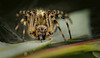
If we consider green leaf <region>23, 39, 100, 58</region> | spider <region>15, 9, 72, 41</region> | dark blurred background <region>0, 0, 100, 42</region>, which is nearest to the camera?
green leaf <region>23, 39, 100, 58</region>

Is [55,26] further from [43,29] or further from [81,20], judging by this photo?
[81,20]

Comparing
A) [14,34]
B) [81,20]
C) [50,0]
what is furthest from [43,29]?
[50,0]

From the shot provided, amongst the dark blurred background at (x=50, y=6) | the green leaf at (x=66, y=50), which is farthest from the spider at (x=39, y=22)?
the green leaf at (x=66, y=50)

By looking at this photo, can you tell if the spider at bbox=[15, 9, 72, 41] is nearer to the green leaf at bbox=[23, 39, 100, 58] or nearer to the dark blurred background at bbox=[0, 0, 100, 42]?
the dark blurred background at bbox=[0, 0, 100, 42]

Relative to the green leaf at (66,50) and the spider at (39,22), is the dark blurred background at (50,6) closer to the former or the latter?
the spider at (39,22)

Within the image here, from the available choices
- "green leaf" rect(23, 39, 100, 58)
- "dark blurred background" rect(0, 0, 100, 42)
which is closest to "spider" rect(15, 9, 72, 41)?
"dark blurred background" rect(0, 0, 100, 42)

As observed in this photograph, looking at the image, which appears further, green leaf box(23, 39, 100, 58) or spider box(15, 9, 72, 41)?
spider box(15, 9, 72, 41)

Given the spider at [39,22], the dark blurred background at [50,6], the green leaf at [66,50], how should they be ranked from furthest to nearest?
1. the dark blurred background at [50,6]
2. the spider at [39,22]
3. the green leaf at [66,50]

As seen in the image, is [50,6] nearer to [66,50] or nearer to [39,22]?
[39,22]

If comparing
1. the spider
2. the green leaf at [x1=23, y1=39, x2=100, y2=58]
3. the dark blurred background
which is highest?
the dark blurred background
